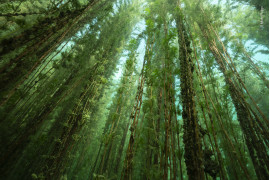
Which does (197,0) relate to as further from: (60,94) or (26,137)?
(26,137)

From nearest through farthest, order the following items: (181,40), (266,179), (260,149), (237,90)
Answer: (266,179), (260,149), (237,90), (181,40)

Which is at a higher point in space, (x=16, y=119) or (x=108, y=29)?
(x=108, y=29)

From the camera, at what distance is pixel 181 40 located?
2.23 meters

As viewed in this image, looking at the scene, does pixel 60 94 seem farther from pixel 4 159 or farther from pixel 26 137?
pixel 4 159

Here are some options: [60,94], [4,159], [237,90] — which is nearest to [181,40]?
[237,90]

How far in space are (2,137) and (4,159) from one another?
0.95ft

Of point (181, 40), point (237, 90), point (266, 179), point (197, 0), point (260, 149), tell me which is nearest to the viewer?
point (266, 179)

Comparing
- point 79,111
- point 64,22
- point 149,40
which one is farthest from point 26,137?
point 149,40

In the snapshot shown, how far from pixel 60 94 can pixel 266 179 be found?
355cm

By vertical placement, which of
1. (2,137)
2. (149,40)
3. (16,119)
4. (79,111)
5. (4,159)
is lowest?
(4,159)

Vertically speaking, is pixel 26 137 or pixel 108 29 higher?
pixel 108 29

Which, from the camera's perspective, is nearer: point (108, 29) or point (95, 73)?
point (95, 73)

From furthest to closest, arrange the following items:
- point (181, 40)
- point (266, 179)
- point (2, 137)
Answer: point (181, 40), point (266, 179), point (2, 137)

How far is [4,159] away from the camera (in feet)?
4.58
